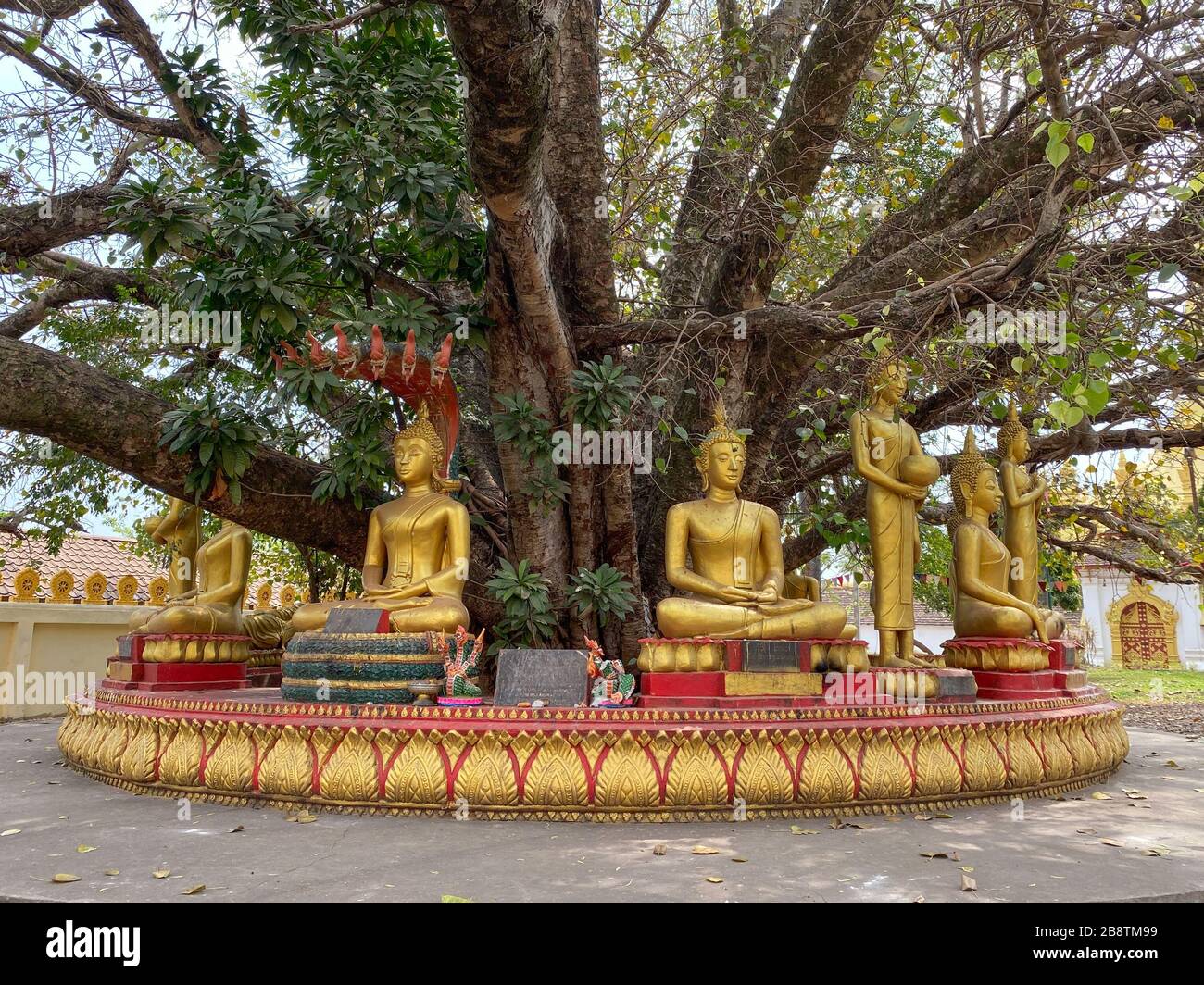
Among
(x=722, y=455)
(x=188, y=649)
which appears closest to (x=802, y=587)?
(x=722, y=455)

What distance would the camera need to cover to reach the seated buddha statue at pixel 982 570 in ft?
25.5

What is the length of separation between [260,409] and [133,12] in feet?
12.2

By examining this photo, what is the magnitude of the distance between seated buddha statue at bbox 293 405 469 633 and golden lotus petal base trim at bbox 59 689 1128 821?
1305 mm

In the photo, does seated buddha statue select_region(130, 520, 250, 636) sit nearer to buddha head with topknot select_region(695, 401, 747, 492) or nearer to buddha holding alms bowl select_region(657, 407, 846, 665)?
buddha holding alms bowl select_region(657, 407, 846, 665)

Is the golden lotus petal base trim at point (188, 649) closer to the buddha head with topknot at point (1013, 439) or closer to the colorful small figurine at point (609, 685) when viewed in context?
the colorful small figurine at point (609, 685)

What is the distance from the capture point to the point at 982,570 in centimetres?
807

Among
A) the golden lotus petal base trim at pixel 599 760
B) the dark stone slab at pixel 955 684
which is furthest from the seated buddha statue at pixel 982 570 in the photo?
the golden lotus petal base trim at pixel 599 760

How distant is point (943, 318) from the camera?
7.18m

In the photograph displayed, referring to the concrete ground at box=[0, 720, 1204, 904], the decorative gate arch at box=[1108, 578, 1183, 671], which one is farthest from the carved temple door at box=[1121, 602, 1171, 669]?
the concrete ground at box=[0, 720, 1204, 904]

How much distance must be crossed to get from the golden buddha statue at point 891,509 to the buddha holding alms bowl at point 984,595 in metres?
0.54

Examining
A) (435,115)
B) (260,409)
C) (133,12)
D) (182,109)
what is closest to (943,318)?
(435,115)

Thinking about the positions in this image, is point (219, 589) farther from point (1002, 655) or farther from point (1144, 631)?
point (1144, 631)

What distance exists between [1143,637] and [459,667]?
29.6 m

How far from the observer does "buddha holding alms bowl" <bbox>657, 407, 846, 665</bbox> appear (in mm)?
6578
